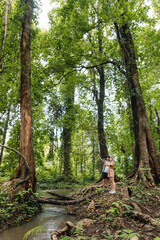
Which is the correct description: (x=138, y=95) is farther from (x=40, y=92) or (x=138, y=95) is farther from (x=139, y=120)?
(x=40, y=92)

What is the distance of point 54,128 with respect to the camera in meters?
13.3

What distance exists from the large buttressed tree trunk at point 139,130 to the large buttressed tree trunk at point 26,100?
5.20 metres

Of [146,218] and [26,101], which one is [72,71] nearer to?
[26,101]

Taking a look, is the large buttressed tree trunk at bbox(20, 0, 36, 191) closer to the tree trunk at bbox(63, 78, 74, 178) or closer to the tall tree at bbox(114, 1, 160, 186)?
the tall tree at bbox(114, 1, 160, 186)

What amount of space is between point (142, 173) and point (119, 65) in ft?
22.2

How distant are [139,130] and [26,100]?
6130 mm

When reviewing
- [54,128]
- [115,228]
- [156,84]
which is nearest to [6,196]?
[115,228]

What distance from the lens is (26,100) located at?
8328mm

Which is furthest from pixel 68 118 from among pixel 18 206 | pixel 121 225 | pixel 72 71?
pixel 121 225

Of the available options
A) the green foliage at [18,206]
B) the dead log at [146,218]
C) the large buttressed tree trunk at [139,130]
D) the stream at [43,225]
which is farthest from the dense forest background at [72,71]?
the dead log at [146,218]

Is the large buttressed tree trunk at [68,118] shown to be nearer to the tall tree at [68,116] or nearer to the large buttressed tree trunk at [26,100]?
the tall tree at [68,116]

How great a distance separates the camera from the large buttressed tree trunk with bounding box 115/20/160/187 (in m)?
8.88

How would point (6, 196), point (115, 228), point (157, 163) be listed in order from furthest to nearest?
point (157, 163) → point (6, 196) → point (115, 228)

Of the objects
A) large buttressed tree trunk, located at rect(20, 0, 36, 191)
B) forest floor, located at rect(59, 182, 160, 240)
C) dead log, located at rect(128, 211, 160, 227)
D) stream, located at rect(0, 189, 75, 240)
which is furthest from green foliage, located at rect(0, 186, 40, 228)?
dead log, located at rect(128, 211, 160, 227)
